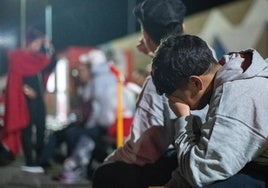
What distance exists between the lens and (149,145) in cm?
183

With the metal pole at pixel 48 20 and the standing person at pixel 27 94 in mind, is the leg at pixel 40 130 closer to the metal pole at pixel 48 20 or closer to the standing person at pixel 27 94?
the standing person at pixel 27 94

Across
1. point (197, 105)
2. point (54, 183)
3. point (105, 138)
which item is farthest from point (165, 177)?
point (105, 138)

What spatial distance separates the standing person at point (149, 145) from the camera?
1822 mm

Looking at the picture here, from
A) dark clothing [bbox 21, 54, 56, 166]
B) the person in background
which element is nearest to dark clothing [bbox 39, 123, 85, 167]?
the person in background

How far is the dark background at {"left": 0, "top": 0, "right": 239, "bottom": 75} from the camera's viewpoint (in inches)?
144

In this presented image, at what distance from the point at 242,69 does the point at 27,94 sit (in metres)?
3.19

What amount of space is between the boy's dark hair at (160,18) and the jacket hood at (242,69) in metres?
0.55

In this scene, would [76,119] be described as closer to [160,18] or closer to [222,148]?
[160,18]

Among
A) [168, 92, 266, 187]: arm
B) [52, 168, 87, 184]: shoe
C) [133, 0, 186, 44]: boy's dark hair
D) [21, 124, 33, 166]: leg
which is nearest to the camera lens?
[168, 92, 266, 187]: arm

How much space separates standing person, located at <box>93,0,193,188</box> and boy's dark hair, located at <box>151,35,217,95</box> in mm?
383

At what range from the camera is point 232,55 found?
57.8 inches

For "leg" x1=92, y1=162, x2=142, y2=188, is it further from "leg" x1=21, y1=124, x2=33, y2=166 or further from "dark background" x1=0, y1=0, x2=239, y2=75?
"leg" x1=21, y1=124, x2=33, y2=166

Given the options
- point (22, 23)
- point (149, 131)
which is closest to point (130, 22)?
point (22, 23)

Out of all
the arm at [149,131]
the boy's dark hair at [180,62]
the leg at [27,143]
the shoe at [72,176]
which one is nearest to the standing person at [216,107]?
the boy's dark hair at [180,62]
